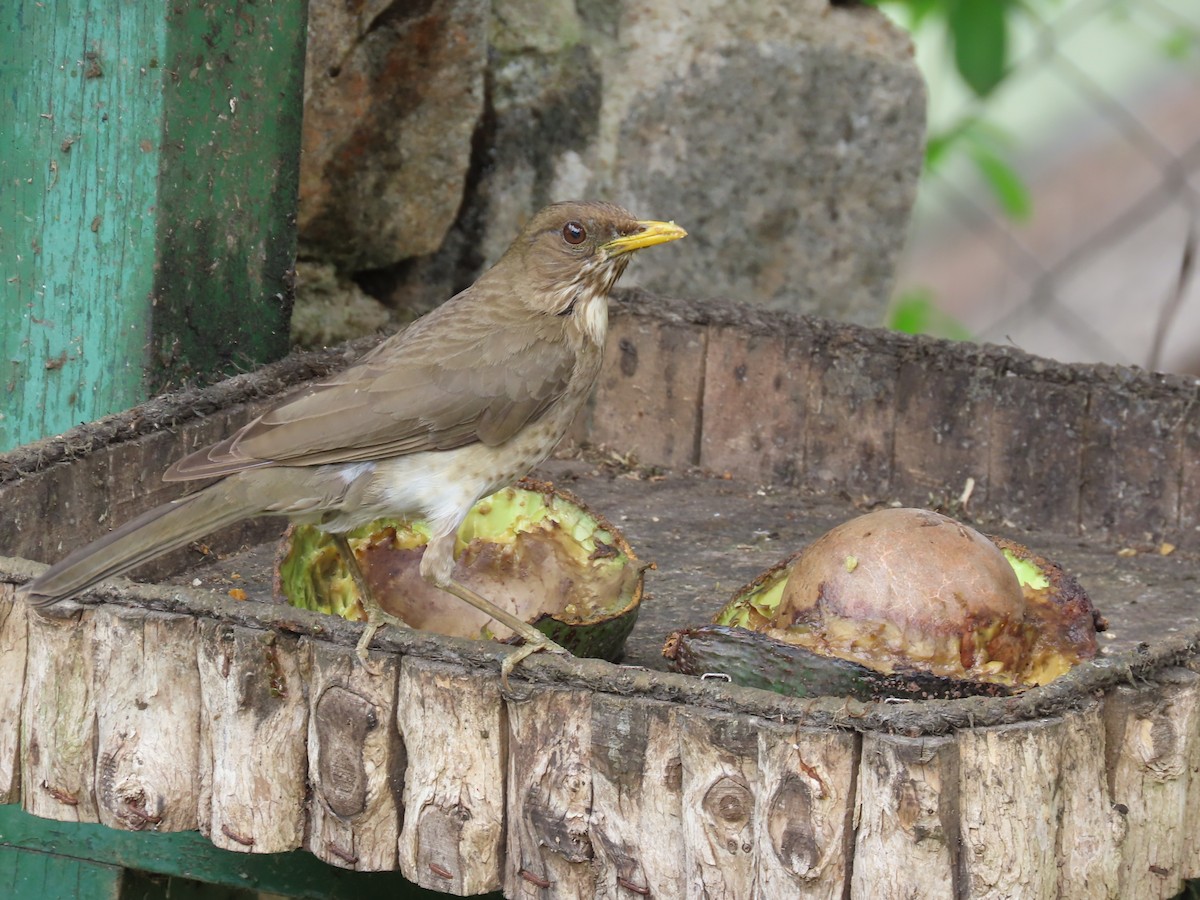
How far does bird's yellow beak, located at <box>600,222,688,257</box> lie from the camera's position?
163 inches

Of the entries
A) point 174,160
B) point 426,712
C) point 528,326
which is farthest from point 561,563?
point 174,160

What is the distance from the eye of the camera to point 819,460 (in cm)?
511

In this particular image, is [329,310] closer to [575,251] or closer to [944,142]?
[575,251]

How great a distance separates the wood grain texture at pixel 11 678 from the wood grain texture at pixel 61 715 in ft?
0.06

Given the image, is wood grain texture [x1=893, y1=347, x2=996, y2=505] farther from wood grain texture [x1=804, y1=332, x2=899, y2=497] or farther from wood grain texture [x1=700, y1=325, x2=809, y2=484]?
wood grain texture [x1=700, y1=325, x2=809, y2=484]

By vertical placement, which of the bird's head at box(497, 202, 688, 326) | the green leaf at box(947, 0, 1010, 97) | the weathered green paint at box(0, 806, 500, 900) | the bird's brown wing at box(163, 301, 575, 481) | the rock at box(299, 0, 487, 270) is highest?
the green leaf at box(947, 0, 1010, 97)

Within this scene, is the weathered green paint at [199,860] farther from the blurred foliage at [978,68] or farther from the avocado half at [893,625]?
the blurred foliage at [978,68]


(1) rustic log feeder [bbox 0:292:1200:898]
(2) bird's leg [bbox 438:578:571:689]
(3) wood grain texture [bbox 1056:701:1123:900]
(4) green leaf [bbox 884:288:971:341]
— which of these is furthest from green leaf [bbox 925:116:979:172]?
(3) wood grain texture [bbox 1056:701:1123:900]

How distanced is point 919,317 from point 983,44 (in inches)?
63.7

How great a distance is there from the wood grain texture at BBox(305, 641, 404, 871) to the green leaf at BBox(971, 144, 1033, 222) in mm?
3611

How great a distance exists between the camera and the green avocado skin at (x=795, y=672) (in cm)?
309

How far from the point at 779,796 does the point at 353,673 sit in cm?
75

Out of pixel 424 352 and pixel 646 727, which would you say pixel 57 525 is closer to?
pixel 424 352

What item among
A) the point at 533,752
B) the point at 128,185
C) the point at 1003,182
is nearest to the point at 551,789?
the point at 533,752
